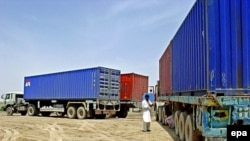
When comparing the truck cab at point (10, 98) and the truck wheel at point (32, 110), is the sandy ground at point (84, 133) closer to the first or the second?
the truck wheel at point (32, 110)

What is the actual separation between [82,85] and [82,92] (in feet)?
1.70

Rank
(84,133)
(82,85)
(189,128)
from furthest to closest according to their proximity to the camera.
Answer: (82,85) < (84,133) < (189,128)

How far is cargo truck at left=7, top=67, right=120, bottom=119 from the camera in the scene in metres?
23.5

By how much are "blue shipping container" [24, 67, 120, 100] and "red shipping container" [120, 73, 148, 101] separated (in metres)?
1.34

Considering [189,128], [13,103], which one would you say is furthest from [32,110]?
[189,128]

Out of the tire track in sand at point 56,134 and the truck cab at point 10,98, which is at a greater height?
the truck cab at point 10,98

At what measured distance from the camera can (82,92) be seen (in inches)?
951

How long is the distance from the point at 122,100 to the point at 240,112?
1933 centimetres

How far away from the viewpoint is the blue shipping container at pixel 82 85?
23.5 meters

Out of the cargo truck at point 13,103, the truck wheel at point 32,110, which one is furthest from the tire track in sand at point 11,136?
the cargo truck at point 13,103

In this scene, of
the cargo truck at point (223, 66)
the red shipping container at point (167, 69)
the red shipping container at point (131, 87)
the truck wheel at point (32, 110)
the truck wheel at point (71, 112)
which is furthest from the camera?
the truck wheel at point (32, 110)

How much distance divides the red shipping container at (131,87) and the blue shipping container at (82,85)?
1.34m

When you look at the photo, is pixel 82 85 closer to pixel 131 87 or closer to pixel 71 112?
pixel 71 112

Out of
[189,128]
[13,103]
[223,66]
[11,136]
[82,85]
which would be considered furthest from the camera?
[13,103]
